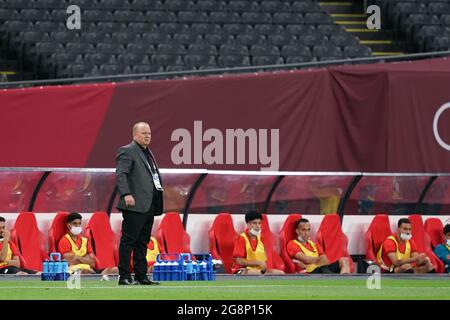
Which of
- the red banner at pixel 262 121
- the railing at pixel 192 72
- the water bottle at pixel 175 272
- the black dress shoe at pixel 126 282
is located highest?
the railing at pixel 192 72

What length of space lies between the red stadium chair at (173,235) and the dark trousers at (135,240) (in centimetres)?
460

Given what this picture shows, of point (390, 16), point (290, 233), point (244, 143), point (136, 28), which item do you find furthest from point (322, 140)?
point (390, 16)

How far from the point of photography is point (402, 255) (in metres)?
21.4

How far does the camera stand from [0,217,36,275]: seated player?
63.2ft

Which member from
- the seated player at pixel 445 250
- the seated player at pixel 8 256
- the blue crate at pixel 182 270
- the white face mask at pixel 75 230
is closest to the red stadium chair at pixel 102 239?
the white face mask at pixel 75 230

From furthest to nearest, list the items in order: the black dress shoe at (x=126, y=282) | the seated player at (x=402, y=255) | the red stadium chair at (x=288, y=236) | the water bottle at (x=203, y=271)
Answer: the seated player at (x=402, y=255) → the red stadium chair at (x=288, y=236) → the water bottle at (x=203, y=271) → the black dress shoe at (x=126, y=282)

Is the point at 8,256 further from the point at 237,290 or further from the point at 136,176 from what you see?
the point at 237,290

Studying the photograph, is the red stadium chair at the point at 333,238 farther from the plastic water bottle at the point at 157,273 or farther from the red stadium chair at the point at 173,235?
the plastic water bottle at the point at 157,273

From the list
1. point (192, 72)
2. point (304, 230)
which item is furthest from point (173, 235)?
point (192, 72)

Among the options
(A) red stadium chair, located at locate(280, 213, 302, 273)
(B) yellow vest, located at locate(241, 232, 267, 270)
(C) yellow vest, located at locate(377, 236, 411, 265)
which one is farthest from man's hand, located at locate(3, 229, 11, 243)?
(C) yellow vest, located at locate(377, 236, 411, 265)

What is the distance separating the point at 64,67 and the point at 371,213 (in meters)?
7.73

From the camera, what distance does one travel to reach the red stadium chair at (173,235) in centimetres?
2042

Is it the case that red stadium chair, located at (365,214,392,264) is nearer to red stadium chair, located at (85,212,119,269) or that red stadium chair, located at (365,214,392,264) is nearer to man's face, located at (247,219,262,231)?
man's face, located at (247,219,262,231)

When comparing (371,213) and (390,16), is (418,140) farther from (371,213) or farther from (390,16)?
(390,16)
